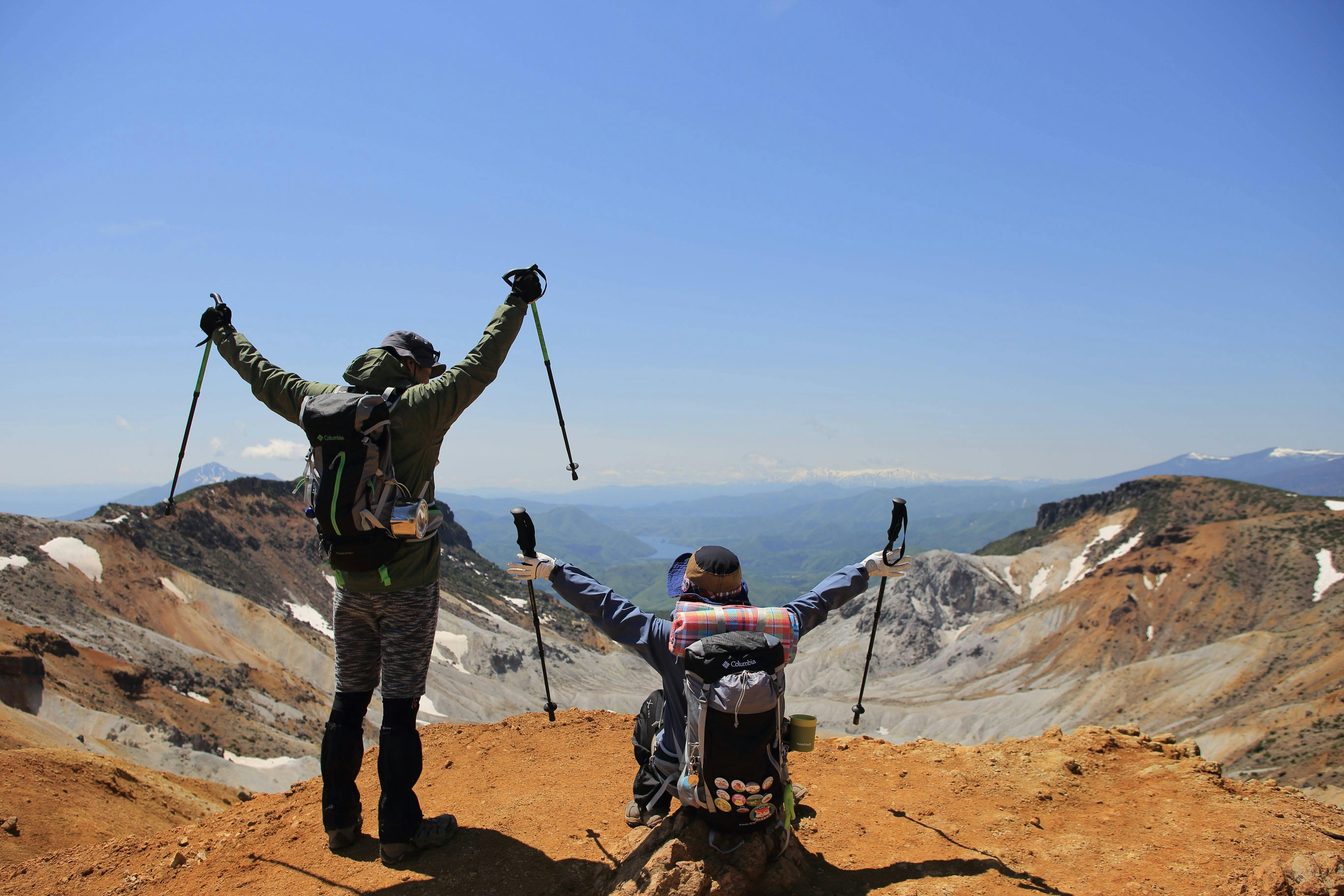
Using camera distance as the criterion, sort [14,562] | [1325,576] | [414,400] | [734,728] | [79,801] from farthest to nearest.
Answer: [1325,576]
[14,562]
[79,801]
[414,400]
[734,728]

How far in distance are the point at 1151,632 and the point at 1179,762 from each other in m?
78.2

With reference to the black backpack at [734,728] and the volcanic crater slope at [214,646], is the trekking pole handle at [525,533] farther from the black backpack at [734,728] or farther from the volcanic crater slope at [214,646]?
the volcanic crater slope at [214,646]

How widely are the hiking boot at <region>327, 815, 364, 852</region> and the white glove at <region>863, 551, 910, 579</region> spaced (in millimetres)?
4352

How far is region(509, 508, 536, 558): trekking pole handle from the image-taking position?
4.85m

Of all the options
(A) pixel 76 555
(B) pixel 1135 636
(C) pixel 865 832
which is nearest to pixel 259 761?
(A) pixel 76 555

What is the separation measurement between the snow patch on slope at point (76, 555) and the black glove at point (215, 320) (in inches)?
1966

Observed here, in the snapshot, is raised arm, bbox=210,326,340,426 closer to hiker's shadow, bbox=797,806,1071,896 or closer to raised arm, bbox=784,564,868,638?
raised arm, bbox=784,564,868,638

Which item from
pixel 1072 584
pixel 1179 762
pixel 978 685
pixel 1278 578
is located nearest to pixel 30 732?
pixel 1179 762

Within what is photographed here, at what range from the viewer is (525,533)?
505cm

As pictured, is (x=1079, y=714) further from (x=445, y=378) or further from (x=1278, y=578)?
(x=445, y=378)

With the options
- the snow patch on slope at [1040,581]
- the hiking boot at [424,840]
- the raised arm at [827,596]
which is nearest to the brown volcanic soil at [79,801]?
the hiking boot at [424,840]

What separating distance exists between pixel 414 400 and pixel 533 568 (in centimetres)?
141

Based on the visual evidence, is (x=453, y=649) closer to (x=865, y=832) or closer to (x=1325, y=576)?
(x=865, y=832)

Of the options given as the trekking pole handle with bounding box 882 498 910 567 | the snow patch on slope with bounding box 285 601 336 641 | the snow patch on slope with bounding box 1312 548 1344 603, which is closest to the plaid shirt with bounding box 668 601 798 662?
the trekking pole handle with bounding box 882 498 910 567
